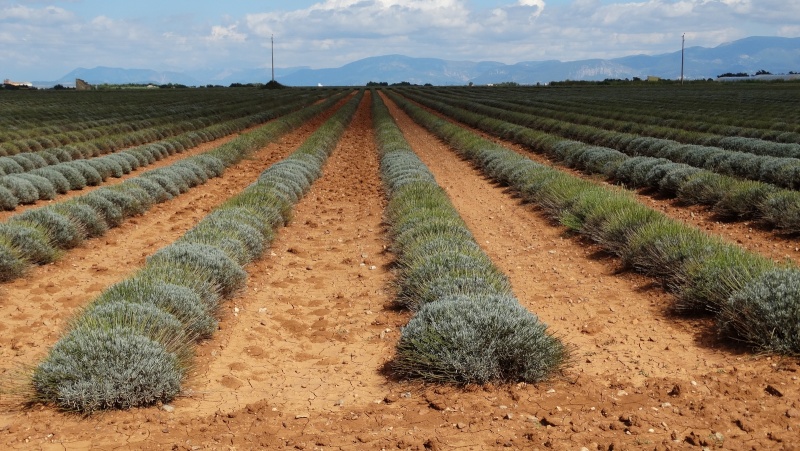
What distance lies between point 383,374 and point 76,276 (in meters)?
5.05

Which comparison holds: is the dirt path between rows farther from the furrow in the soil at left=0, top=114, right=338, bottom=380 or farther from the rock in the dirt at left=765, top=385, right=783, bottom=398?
the rock in the dirt at left=765, top=385, right=783, bottom=398

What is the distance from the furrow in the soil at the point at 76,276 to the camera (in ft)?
21.9

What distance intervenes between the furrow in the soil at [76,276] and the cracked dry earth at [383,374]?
0.12 feet

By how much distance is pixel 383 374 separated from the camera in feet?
19.3

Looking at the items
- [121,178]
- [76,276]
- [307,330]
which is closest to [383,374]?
[307,330]

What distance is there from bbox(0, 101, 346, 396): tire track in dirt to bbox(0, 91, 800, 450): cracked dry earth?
0.04m

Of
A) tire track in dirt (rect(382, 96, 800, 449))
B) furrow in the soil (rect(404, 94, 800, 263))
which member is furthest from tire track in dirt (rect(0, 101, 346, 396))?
furrow in the soil (rect(404, 94, 800, 263))

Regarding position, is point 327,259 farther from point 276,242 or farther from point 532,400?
point 532,400

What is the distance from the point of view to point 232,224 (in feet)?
32.8

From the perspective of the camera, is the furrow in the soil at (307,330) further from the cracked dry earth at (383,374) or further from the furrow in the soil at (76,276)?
the furrow in the soil at (76,276)

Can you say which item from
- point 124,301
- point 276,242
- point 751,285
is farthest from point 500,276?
point 276,242

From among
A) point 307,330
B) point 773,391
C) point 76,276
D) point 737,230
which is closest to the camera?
point 773,391

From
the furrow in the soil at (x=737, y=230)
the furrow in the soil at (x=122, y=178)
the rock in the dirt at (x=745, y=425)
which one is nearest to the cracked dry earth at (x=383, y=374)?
the rock in the dirt at (x=745, y=425)

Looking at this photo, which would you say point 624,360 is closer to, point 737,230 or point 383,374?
point 383,374
